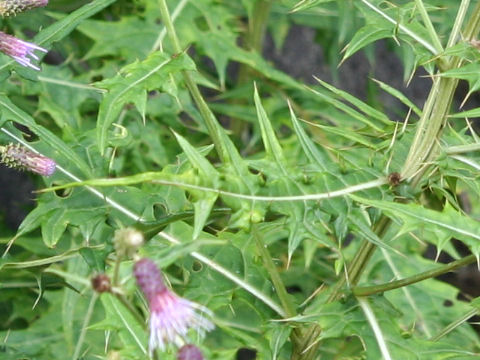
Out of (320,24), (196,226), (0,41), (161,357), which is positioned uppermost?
(0,41)

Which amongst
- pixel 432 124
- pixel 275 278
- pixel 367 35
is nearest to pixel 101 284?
pixel 275 278

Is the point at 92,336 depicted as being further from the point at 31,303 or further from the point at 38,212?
the point at 38,212

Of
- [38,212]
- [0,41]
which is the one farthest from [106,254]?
[0,41]

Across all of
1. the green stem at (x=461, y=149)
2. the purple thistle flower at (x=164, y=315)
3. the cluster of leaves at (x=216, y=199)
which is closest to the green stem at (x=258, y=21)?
the cluster of leaves at (x=216, y=199)

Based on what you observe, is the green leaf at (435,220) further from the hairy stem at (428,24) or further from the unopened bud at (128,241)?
the unopened bud at (128,241)

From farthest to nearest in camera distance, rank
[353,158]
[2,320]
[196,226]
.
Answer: [2,320] → [353,158] → [196,226]

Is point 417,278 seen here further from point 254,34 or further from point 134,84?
point 254,34

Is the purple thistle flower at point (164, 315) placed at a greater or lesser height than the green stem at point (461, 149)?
greater
